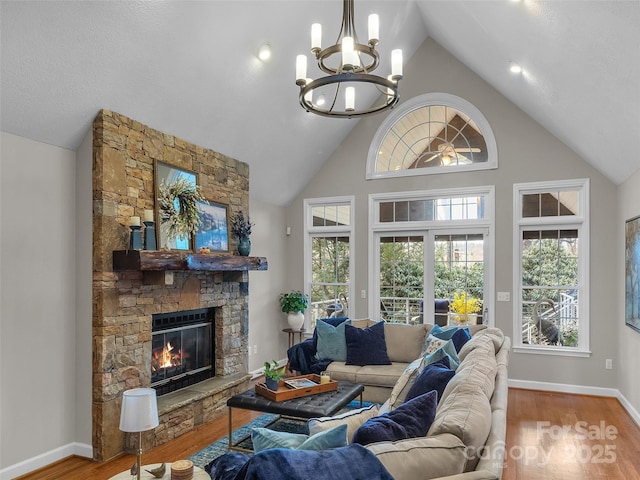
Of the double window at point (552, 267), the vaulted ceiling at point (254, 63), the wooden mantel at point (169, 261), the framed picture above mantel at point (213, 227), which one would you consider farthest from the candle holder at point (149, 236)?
the double window at point (552, 267)

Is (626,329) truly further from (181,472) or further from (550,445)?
(181,472)

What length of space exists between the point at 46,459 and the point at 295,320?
3.68 m

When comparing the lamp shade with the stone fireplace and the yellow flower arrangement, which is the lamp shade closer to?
the stone fireplace

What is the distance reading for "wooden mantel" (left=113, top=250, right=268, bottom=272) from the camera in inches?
147

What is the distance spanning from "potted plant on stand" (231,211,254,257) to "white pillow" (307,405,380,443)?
10.5 ft

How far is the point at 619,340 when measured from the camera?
208 inches

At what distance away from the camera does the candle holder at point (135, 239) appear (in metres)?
3.81

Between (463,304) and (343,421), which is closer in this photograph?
(343,421)

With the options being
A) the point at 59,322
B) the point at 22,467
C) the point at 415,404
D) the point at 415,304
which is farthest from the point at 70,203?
the point at 415,304

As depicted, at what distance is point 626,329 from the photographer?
4.97m

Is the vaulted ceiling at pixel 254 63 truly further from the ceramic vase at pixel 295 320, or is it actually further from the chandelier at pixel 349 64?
the ceramic vase at pixel 295 320

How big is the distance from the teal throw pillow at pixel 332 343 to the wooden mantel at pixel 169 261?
1269 mm

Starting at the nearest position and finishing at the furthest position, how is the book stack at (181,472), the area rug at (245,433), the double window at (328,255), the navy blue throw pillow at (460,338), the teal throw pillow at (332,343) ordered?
the book stack at (181,472) < the area rug at (245,433) < the navy blue throw pillow at (460,338) < the teal throw pillow at (332,343) < the double window at (328,255)

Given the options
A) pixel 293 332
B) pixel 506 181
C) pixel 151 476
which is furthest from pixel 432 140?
pixel 151 476
